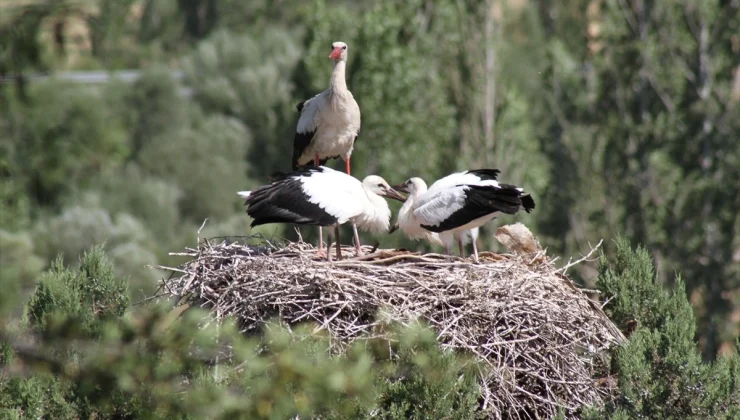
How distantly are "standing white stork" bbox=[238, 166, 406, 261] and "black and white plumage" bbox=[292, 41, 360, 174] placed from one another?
140cm

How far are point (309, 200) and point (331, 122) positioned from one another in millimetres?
1924

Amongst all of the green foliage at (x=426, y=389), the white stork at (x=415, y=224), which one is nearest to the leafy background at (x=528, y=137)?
the white stork at (x=415, y=224)

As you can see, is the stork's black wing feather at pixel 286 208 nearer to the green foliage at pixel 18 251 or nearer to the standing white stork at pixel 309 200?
the standing white stork at pixel 309 200

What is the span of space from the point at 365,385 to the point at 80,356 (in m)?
1.29

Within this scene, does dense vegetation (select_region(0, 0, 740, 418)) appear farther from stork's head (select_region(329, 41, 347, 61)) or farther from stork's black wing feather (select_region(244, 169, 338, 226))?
stork's head (select_region(329, 41, 347, 61))

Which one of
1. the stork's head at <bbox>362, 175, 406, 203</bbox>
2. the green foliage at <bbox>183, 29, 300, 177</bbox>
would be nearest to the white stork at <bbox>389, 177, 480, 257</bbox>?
the stork's head at <bbox>362, 175, 406, 203</bbox>

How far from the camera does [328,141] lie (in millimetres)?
11117

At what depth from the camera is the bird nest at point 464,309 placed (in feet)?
28.1

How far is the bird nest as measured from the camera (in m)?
8.57

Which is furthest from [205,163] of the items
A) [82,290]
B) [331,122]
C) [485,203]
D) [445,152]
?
[485,203]

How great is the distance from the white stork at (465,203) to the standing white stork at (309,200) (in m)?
0.49

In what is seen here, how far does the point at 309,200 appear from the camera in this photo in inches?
362

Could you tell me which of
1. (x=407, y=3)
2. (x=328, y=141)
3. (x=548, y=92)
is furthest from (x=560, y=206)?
(x=328, y=141)

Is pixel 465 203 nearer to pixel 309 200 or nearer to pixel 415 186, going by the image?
pixel 415 186
